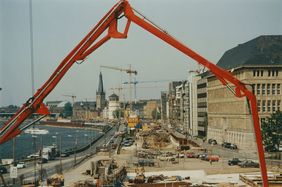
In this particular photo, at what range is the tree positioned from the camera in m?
65.1

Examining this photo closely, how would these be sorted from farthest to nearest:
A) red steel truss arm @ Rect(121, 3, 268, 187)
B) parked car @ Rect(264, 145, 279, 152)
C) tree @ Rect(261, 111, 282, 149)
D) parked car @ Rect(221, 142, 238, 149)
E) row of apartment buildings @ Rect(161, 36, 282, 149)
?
parked car @ Rect(221, 142, 238, 149)
row of apartment buildings @ Rect(161, 36, 282, 149)
parked car @ Rect(264, 145, 279, 152)
tree @ Rect(261, 111, 282, 149)
red steel truss arm @ Rect(121, 3, 268, 187)

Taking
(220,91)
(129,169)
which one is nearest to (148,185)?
(129,169)

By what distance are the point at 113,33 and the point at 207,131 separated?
278ft

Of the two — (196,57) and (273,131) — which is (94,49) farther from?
(273,131)

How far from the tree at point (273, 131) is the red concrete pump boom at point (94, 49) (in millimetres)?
45267

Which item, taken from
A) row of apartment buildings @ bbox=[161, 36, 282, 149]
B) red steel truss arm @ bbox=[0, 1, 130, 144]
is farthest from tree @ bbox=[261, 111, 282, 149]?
red steel truss arm @ bbox=[0, 1, 130, 144]

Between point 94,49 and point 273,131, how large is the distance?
49373 millimetres

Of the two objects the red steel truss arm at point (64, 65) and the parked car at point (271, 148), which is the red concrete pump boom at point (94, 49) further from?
the parked car at point (271, 148)

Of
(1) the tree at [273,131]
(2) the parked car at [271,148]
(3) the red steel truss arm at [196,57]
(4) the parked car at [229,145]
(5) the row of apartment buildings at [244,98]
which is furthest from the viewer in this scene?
(4) the parked car at [229,145]

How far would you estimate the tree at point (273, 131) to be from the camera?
213 feet

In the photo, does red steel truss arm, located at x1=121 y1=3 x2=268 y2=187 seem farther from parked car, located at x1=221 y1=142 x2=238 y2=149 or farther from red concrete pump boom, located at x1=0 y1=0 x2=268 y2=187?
parked car, located at x1=221 y1=142 x2=238 y2=149

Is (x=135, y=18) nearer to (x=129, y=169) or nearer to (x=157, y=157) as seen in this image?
(x=129, y=169)

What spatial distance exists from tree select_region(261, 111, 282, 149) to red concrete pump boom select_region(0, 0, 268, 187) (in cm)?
4527

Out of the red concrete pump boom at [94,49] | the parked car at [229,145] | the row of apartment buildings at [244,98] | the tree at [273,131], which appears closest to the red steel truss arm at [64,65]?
the red concrete pump boom at [94,49]
